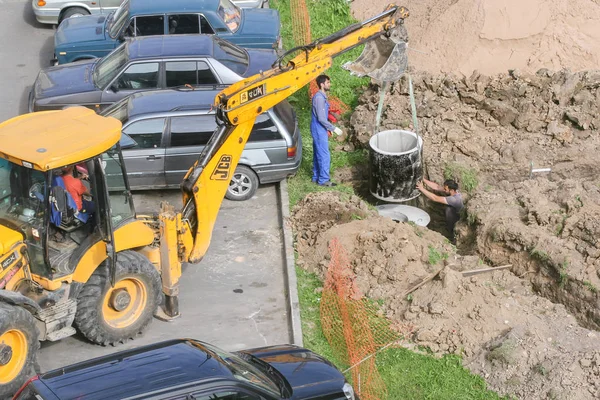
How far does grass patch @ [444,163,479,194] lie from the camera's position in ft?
43.9

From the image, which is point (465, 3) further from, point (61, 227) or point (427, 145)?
point (61, 227)

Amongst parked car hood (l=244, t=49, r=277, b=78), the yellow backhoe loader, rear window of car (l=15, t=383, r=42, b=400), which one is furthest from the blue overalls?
rear window of car (l=15, t=383, r=42, b=400)

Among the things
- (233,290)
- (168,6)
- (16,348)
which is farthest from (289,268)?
(168,6)

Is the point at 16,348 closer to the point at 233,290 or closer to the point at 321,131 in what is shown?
the point at 233,290

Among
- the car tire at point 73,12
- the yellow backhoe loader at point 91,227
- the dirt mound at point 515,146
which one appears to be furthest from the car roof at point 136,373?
the car tire at point 73,12

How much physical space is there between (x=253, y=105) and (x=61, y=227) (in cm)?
267

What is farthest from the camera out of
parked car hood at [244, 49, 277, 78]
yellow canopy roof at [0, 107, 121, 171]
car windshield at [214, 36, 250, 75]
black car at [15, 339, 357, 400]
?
parked car hood at [244, 49, 277, 78]

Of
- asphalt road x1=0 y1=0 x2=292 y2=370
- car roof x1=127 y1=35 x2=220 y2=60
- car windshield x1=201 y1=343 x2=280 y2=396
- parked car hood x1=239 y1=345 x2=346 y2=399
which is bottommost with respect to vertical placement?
asphalt road x1=0 y1=0 x2=292 y2=370

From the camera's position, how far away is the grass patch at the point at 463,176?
13367 mm

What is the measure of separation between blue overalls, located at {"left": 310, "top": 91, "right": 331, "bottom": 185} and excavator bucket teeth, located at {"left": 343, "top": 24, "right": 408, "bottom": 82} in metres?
1.05

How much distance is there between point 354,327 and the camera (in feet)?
33.0

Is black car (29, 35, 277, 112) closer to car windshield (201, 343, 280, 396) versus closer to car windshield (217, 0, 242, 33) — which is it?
car windshield (217, 0, 242, 33)

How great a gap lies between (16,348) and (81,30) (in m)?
8.91

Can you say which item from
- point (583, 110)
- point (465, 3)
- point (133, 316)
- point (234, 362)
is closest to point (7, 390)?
point (133, 316)
